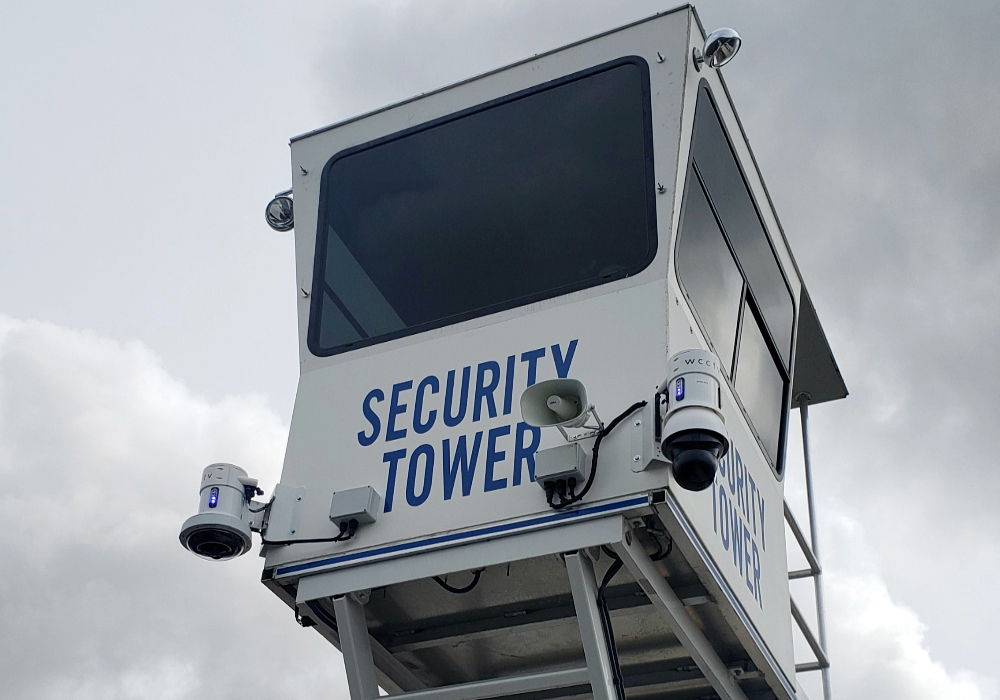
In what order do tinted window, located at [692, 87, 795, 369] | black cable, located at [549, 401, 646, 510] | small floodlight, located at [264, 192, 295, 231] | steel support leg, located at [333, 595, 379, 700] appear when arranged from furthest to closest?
small floodlight, located at [264, 192, 295, 231] → tinted window, located at [692, 87, 795, 369] → steel support leg, located at [333, 595, 379, 700] → black cable, located at [549, 401, 646, 510]

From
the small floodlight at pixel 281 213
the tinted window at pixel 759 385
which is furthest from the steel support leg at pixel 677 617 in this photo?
the small floodlight at pixel 281 213

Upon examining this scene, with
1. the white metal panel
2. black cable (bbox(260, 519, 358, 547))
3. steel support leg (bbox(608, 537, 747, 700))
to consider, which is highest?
the white metal panel

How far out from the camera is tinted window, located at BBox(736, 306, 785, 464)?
8.71 meters

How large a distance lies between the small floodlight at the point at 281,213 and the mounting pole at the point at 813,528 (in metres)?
4.22

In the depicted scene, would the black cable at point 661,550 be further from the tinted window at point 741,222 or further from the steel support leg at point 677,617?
the tinted window at point 741,222

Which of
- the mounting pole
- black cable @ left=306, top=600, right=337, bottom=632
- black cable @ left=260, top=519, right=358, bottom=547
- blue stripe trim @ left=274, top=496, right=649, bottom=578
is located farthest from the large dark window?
the mounting pole

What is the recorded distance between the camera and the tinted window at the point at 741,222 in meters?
8.18

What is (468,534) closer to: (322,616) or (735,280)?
(322,616)

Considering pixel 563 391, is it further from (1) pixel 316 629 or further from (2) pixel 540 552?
(1) pixel 316 629

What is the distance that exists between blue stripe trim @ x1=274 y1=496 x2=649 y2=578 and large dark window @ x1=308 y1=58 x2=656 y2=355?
1.45 meters

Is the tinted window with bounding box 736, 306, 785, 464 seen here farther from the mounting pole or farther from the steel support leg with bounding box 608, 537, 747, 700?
the steel support leg with bounding box 608, 537, 747, 700

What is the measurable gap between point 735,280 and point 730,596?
89.5 inches

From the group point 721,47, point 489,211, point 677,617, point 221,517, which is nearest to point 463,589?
point 677,617

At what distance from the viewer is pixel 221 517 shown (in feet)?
23.6
